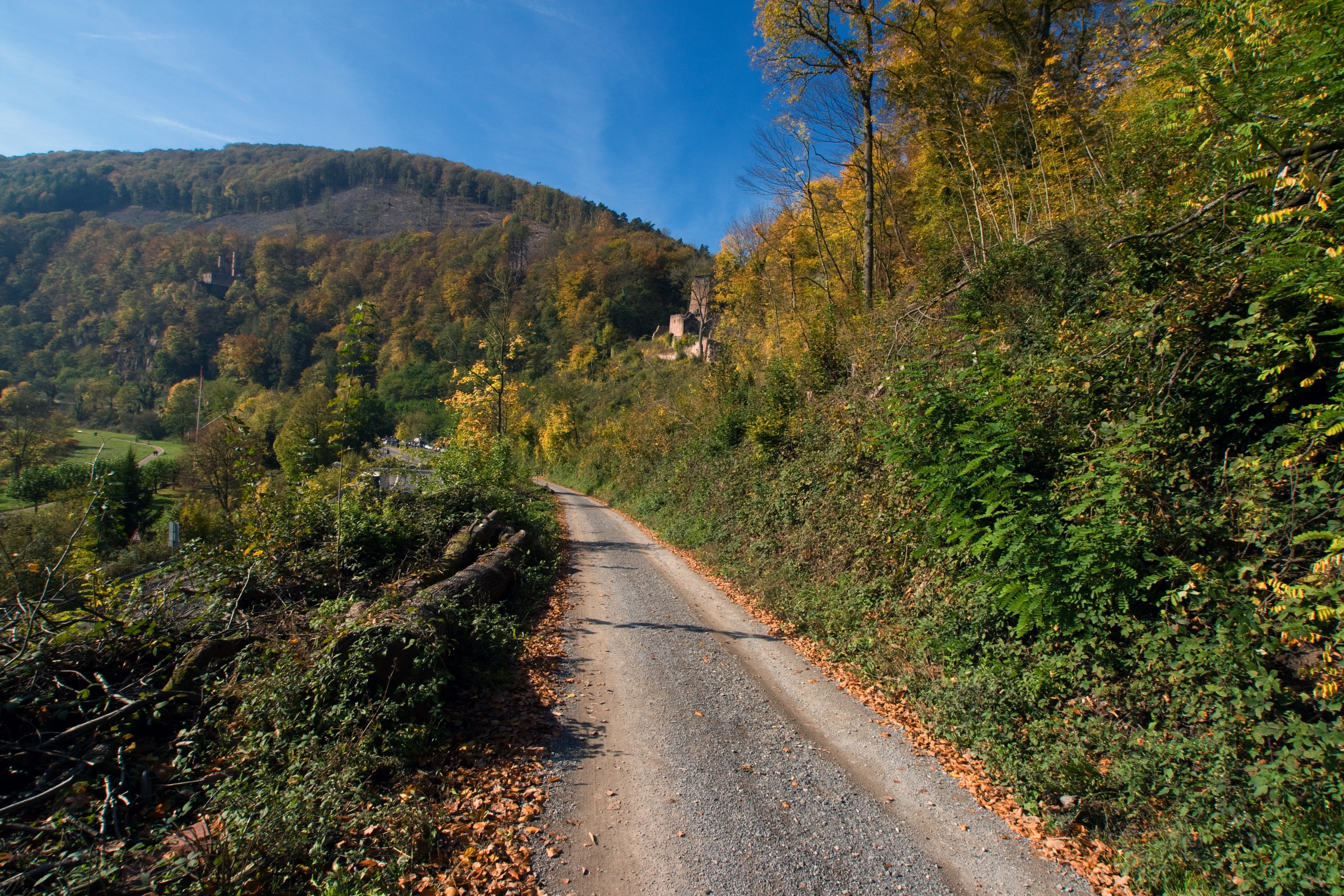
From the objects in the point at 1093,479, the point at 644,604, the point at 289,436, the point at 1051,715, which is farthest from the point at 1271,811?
the point at 289,436

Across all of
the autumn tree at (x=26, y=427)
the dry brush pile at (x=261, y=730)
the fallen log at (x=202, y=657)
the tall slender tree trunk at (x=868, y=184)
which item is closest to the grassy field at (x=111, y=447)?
the autumn tree at (x=26, y=427)

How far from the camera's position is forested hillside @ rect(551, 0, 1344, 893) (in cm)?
354

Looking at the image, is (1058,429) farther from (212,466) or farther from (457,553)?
(212,466)

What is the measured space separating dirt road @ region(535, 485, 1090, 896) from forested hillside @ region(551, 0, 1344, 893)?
75cm

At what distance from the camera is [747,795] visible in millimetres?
4250

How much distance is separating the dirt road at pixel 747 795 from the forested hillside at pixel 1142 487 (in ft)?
2.47

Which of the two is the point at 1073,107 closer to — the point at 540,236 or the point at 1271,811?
the point at 1271,811

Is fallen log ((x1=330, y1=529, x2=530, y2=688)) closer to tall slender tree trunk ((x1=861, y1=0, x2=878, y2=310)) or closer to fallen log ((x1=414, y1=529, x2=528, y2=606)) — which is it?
fallen log ((x1=414, y1=529, x2=528, y2=606))

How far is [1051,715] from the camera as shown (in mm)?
4695

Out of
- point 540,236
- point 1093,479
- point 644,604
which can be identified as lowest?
point 644,604

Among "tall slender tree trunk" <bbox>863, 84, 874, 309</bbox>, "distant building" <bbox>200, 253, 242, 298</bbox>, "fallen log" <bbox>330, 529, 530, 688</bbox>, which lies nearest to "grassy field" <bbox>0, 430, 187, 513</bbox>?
"fallen log" <bbox>330, 529, 530, 688</bbox>

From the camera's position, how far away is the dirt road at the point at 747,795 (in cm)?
346

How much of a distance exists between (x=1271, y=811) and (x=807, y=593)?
5.53 metres

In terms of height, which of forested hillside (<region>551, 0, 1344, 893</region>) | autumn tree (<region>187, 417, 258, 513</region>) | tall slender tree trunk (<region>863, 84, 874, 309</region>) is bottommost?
autumn tree (<region>187, 417, 258, 513</region>)
